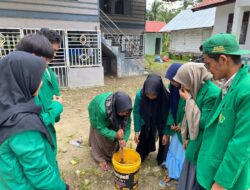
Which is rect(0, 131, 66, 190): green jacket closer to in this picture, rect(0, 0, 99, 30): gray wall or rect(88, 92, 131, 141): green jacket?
rect(88, 92, 131, 141): green jacket

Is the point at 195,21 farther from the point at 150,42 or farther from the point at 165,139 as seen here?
the point at 165,139

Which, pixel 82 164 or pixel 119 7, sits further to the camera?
pixel 119 7

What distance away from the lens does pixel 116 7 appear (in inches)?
426

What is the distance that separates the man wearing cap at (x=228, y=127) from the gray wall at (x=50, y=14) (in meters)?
6.89

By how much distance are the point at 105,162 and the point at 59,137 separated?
1.38 meters

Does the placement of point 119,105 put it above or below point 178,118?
above

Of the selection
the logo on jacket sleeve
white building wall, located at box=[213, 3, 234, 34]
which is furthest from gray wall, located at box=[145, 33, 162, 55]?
the logo on jacket sleeve

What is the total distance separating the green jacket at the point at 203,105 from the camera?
67.9 inches

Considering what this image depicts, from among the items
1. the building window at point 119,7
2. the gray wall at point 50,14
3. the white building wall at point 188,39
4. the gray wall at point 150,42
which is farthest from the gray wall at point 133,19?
the gray wall at point 150,42

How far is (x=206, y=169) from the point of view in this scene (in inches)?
58.8

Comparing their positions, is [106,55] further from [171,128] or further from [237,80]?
[237,80]

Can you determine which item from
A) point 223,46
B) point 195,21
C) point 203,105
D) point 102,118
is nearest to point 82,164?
point 102,118

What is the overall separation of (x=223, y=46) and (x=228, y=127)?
54 cm

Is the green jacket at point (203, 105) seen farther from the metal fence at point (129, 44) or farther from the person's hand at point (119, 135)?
the metal fence at point (129, 44)
